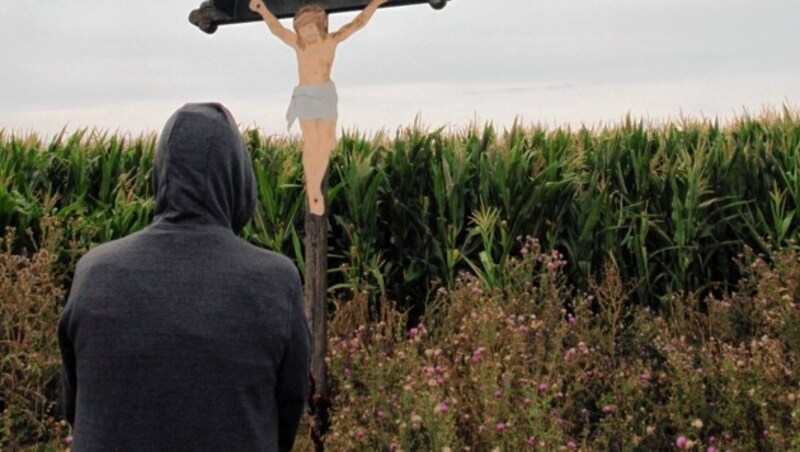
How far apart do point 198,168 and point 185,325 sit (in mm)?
374

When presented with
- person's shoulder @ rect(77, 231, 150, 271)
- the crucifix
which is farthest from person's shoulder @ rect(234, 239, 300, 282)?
the crucifix

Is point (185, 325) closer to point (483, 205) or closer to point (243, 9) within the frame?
point (243, 9)

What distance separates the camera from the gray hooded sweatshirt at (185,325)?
226 centimetres

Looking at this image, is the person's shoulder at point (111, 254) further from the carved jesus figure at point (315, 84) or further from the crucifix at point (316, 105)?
the carved jesus figure at point (315, 84)

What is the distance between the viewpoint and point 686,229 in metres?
7.84

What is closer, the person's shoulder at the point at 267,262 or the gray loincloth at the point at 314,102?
the person's shoulder at the point at 267,262

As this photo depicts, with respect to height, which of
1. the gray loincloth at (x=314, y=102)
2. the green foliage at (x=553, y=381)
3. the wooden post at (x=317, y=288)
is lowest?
the green foliage at (x=553, y=381)

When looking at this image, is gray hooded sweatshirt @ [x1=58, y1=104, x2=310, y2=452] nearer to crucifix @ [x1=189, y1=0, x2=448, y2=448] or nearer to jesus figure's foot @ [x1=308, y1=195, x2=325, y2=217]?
crucifix @ [x1=189, y1=0, x2=448, y2=448]

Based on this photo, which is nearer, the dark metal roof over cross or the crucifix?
the crucifix

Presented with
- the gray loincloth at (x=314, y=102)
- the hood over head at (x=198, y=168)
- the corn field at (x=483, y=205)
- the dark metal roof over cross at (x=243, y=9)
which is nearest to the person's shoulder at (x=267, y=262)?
the hood over head at (x=198, y=168)

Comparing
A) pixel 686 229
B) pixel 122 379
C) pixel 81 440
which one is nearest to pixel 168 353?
pixel 122 379

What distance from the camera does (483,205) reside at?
762 centimetres

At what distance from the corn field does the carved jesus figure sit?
173cm

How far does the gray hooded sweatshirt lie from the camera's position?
2258 mm
